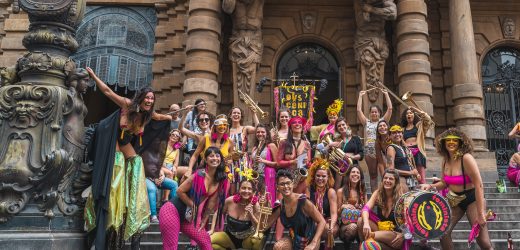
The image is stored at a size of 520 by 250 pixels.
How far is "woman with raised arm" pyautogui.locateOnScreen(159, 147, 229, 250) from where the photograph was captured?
16.7 ft

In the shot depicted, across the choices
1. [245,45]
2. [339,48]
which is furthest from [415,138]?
[339,48]

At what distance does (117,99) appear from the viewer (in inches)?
213

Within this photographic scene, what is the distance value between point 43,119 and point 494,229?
24.8 feet

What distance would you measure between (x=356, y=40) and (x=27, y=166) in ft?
38.0

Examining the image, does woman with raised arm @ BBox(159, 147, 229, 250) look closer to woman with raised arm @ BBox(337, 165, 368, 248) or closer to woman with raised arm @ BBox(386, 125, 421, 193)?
woman with raised arm @ BBox(337, 165, 368, 248)

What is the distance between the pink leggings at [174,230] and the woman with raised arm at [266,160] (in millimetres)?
1969

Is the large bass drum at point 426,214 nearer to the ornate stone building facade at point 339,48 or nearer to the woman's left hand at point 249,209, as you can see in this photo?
the woman's left hand at point 249,209

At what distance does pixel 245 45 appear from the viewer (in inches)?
540

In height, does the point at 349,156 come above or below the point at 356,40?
below

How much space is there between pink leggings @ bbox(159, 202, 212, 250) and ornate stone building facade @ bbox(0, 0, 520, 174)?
26.5ft

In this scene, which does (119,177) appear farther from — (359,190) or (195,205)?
(359,190)

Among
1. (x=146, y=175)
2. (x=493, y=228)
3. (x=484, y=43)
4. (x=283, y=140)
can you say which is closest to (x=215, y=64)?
(x=283, y=140)

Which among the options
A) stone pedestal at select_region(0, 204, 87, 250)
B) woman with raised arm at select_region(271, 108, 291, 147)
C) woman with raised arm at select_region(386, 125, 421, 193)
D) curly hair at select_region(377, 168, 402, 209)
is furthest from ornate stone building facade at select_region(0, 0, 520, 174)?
stone pedestal at select_region(0, 204, 87, 250)

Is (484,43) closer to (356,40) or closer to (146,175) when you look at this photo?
(356,40)
